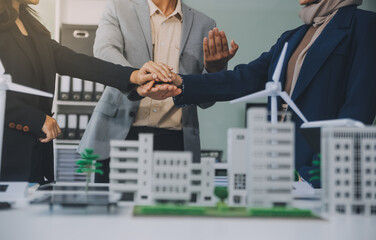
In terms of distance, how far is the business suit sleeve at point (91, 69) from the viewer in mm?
1854

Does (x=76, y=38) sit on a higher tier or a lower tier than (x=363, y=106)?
higher

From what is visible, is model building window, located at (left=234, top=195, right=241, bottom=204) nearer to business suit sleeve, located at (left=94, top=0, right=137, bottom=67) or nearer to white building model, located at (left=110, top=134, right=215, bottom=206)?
white building model, located at (left=110, top=134, right=215, bottom=206)

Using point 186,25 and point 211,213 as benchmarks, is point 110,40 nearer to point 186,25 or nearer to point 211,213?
point 186,25

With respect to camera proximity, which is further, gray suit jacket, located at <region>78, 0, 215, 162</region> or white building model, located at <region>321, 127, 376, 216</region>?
gray suit jacket, located at <region>78, 0, 215, 162</region>

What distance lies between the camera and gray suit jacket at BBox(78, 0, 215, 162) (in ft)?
6.55

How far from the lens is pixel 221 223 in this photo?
885 mm

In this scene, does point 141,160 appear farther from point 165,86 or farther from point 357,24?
point 357,24

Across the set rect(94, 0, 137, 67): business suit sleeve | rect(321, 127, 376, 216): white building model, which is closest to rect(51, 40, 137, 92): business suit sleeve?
rect(94, 0, 137, 67): business suit sleeve

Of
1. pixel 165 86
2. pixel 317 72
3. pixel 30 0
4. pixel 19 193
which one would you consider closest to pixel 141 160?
pixel 19 193

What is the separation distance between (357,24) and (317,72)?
281 millimetres

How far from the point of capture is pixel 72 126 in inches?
134

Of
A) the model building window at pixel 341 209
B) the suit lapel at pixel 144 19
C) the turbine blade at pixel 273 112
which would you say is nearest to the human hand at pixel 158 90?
the suit lapel at pixel 144 19

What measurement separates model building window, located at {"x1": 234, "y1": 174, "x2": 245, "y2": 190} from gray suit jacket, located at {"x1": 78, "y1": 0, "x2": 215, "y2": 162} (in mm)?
905

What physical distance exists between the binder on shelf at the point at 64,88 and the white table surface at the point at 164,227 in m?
2.59
